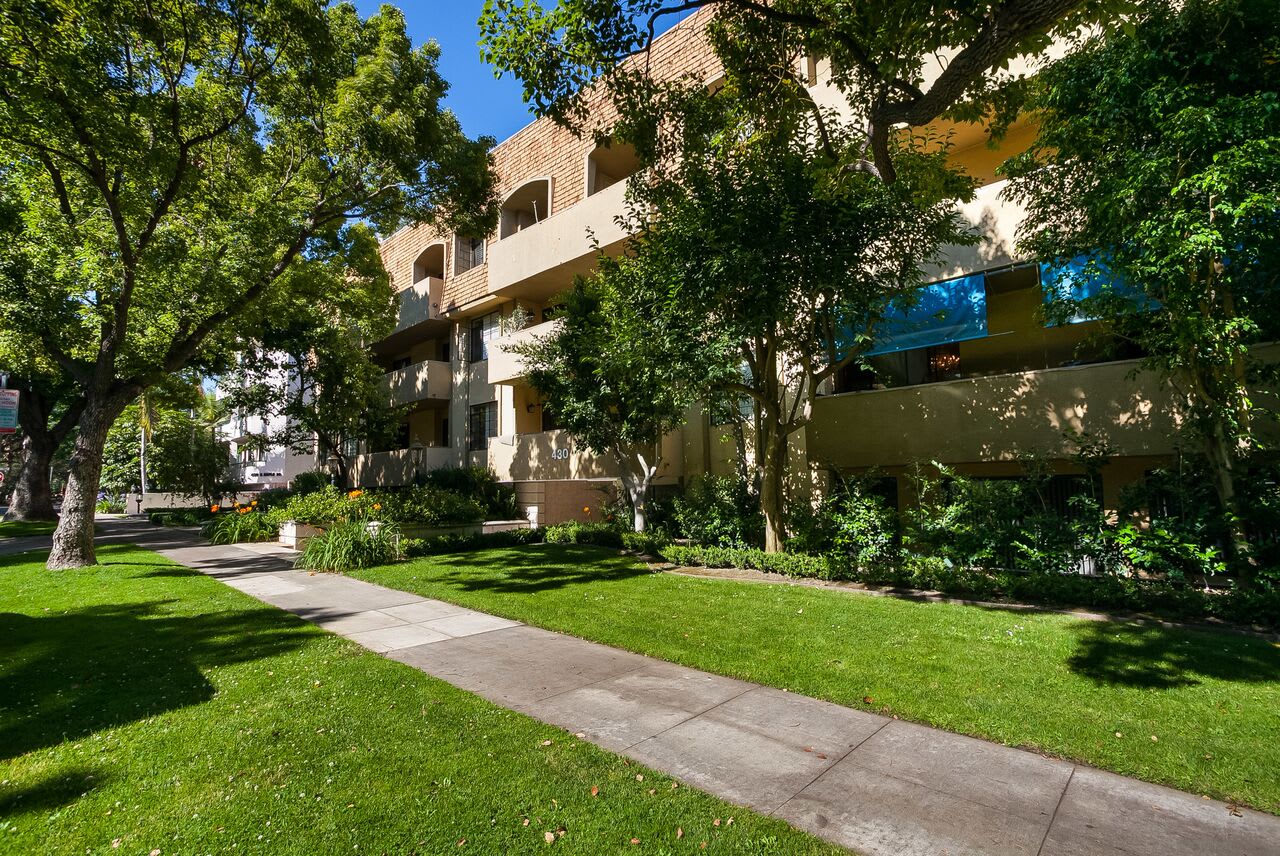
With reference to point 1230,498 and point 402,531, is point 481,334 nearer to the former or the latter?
point 402,531

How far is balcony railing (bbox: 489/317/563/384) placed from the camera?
64.3ft

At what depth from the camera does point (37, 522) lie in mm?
27078

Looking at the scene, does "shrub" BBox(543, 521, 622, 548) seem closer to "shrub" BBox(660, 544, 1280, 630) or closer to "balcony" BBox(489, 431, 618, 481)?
"balcony" BBox(489, 431, 618, 481)

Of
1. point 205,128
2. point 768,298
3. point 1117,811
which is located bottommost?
point 1117,811

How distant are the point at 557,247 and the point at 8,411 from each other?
13174mm

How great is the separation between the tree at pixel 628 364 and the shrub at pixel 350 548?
16.0 ft

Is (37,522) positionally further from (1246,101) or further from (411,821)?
(1246,101)

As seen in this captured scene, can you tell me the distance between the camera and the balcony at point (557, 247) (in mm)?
17891

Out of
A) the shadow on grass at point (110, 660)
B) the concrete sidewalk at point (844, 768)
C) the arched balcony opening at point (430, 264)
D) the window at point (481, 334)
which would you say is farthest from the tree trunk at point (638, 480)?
the arched balcony opening at point (430, 264)

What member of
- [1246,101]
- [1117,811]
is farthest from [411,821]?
[1246,101]

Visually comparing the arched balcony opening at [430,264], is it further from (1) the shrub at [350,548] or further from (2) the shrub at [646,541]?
(2) the shrub at [646,541]

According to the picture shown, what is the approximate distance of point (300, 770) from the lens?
4238mm

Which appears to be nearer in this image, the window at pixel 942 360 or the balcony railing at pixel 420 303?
the window at pixel 942 360

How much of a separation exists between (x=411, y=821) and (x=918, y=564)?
8869mm
